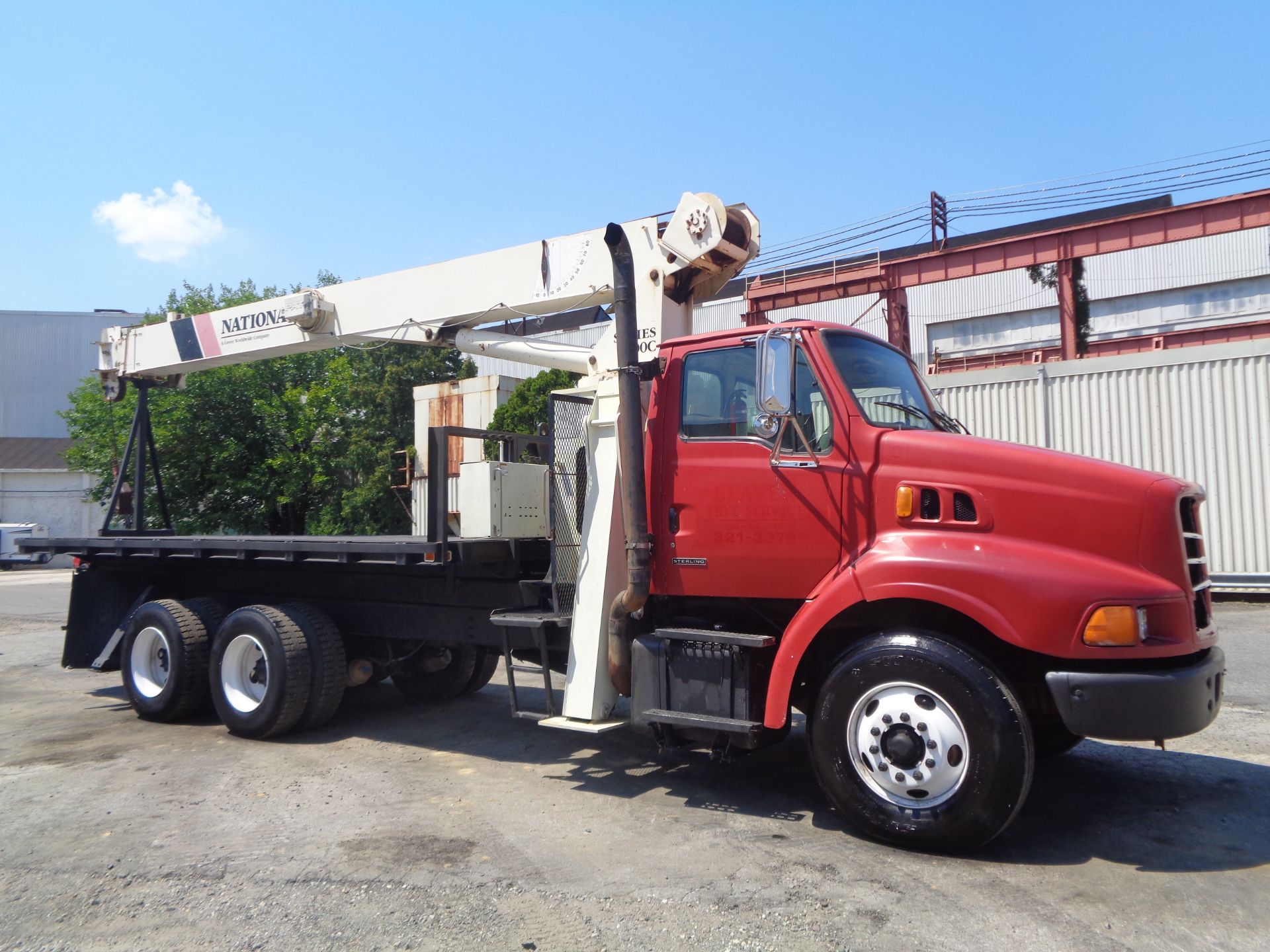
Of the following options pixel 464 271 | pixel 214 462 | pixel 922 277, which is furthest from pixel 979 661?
pixel 214 462

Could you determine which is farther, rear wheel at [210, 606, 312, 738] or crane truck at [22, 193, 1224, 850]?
rear wheel at [210, 606, 312, 738]

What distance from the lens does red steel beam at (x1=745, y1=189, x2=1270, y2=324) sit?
19.0 metres

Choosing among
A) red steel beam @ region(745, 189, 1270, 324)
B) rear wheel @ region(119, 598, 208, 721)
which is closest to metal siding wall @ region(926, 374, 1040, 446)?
red steel beam @ region(745, 189, 1270, 324)

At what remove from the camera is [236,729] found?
7340 mm

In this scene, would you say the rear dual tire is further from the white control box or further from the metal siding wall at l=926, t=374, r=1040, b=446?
the metal siding wall at l=926, t=374, r=1040, b=446

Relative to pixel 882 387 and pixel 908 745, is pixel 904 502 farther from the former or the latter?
pixel 908 745

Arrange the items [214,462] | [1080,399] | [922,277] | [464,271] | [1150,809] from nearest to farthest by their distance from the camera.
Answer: [1150,809] → [464,271] → [1080,399] → [922,277] → [214,462]

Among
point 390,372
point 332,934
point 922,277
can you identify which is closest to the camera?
point 332,934

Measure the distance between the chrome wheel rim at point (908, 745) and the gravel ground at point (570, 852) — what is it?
1.07 ft

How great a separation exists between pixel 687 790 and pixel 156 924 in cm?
300

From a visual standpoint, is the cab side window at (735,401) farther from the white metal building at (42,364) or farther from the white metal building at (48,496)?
the white metal building at (42,364)

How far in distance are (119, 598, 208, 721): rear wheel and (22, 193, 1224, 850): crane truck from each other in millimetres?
25

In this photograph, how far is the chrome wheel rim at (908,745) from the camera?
4.56 m

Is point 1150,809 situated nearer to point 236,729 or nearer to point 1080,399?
point 236,729
